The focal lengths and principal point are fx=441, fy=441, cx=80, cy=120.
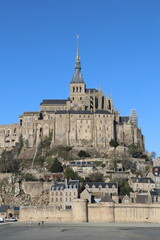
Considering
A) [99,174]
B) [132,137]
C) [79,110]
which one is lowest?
[99,174]

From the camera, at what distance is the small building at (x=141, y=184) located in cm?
7112

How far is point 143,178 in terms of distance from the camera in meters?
73.1

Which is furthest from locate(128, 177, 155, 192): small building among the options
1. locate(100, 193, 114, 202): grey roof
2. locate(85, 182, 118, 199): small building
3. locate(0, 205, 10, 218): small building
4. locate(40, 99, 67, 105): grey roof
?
locate(40, 99, 67, 105): grey roof

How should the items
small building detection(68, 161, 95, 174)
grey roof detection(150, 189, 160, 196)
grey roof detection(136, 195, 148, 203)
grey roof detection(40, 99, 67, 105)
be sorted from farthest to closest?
grey roof detection(40, 99, 67, 105) → small building detection(68, 161, 95, 174) → grey roof detection(150, 189, 160, 196) → grey roof detection(136, 195, 148, 203)

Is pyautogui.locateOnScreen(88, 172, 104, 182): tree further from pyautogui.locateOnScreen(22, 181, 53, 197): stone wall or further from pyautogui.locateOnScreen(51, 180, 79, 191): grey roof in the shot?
pyautogui.locateOnScreen(22, 181, 53, 197): stone wall

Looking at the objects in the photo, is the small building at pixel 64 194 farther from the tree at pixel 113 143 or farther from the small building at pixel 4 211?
the tree at pixel 113 143

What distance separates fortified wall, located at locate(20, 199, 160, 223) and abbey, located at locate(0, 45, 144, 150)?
85.0 ft

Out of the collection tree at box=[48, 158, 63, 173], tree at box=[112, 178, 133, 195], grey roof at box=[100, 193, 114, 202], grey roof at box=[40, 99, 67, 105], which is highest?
grey roof at box=[40, 99, 67, 105]

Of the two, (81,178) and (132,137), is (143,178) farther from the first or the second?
(132,137)

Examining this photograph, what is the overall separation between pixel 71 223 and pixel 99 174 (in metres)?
16.3

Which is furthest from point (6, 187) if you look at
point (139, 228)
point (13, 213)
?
point (139, 228)

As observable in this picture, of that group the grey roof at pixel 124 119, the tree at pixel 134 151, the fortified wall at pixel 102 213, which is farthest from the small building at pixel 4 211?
the grey roof at pixel 124 119

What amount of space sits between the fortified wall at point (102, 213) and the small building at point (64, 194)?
259cm

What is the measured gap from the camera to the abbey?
88.1 m
